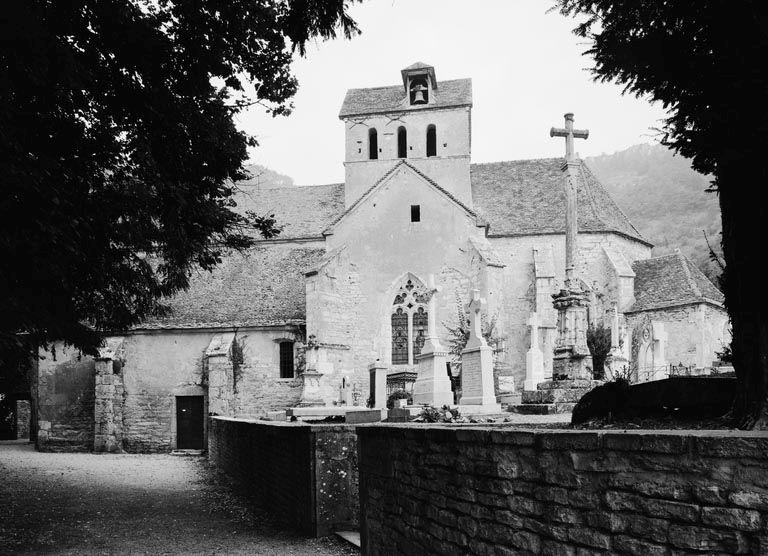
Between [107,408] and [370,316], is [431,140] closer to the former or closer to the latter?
[370,316]

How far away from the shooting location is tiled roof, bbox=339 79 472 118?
32.8 m

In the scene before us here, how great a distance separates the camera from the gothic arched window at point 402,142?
1316 inches

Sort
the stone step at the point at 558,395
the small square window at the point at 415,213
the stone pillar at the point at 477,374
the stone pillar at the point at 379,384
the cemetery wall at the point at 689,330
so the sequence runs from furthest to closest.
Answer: the small square window at the point at 415,213
the cemetery wall at the point at 689,330
the stone pillar at the point at 379,384
the stone pillar at the point at 477,374
the stone step at the point at 558,395

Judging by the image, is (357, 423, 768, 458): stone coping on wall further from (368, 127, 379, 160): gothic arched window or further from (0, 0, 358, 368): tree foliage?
(368, 127, 379, 160): gothic arched window

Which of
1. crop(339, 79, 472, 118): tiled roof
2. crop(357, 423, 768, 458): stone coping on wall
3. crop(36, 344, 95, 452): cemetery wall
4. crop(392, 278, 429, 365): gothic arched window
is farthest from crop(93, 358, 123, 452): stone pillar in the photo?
crop(357, 423, 768, 458): stone coping on wall

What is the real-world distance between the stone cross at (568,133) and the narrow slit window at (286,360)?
14449mm

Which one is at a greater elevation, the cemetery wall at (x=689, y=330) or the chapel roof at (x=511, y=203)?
the chapel roof at (x=511, y=203)

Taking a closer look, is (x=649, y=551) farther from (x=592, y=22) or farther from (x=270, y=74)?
(x=270, y=74)

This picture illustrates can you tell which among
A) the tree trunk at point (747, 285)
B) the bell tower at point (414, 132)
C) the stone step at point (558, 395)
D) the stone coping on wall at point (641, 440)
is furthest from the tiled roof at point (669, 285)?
the stone coping on wall at point (641, 440)

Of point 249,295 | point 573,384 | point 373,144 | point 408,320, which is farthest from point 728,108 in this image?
point 373,144

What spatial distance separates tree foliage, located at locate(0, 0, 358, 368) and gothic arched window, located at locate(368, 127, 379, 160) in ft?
74.1

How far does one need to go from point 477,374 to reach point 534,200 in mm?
18713

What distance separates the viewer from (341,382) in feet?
90.2

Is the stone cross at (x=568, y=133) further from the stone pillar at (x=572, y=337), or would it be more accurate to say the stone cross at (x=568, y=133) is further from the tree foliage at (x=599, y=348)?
the tree foliage at (x=599, y=348)
